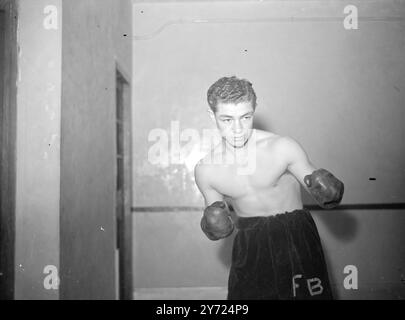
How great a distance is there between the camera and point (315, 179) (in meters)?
0.92

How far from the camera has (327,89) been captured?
146cm

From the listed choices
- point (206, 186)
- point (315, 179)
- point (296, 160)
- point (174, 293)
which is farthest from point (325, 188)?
point (174, 293)

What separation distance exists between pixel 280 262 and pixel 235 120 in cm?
46

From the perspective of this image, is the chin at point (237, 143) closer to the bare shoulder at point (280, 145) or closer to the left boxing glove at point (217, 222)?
the bare shoulder at point (280, 145)

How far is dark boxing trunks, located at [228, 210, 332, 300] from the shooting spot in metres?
0.93

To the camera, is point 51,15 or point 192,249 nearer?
point 51,15

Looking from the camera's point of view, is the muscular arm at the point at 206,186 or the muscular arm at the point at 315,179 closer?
the muscular arm at the point at 315,179

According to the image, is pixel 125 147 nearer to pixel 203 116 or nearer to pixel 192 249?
pixel 203 116

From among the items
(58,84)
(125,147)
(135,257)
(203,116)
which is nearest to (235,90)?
(203,116)

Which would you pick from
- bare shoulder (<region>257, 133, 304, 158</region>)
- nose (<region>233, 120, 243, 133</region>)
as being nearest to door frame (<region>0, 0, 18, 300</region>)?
nose (<region>233, 120, 243, 133</region>)

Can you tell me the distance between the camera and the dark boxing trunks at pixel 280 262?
0.93 m

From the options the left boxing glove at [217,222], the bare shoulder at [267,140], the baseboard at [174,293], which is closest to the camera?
the left boxing glove at [217,222]

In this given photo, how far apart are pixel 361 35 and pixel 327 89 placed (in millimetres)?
283

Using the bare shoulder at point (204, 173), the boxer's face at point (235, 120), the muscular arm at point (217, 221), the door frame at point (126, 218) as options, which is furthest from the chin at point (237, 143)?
the door frame at point (126, 218)
